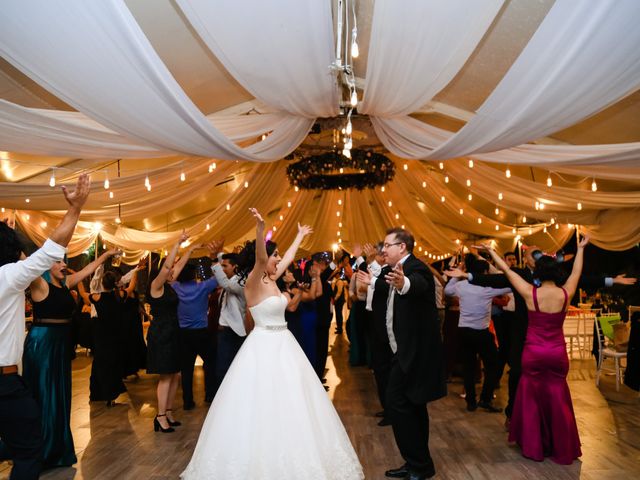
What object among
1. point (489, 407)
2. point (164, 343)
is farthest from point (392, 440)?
point (164, 343)

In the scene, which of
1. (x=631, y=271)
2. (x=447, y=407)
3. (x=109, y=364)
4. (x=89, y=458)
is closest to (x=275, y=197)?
(x=109, y=364)

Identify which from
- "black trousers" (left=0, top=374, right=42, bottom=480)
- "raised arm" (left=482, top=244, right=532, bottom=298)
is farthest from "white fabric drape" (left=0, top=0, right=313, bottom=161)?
"raised arm" (left=482, top=244, right=532, bottom=298)

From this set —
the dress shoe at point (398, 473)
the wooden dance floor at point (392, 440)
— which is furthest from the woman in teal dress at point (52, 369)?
the dress shoe at point (398, 473)

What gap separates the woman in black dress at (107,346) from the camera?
575 cm

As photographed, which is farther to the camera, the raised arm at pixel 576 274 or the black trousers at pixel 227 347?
the black trousers at pixel 227 347

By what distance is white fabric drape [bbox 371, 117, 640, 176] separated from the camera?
404 centimetres

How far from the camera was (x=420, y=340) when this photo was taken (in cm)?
346

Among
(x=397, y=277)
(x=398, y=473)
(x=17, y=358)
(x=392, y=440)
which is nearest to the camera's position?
(x=17, y=358)

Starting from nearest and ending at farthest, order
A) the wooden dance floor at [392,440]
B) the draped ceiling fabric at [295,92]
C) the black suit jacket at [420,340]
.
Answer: the draped ceiling fabric at [295,92] < the black suit jacket at [420,340] < the wooden dance floor at [392,440]

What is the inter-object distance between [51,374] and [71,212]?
1.80 m

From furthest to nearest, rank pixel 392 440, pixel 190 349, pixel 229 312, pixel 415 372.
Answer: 1. pixel 190 349
2. pixel 229 312
3. pixel 392 440
4. pixel 415 372

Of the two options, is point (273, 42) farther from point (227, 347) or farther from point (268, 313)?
point (227, 347)

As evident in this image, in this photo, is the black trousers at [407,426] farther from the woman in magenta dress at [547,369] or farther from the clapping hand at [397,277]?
the woman in magenta dress at [547,369]

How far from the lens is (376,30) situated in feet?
10.4
